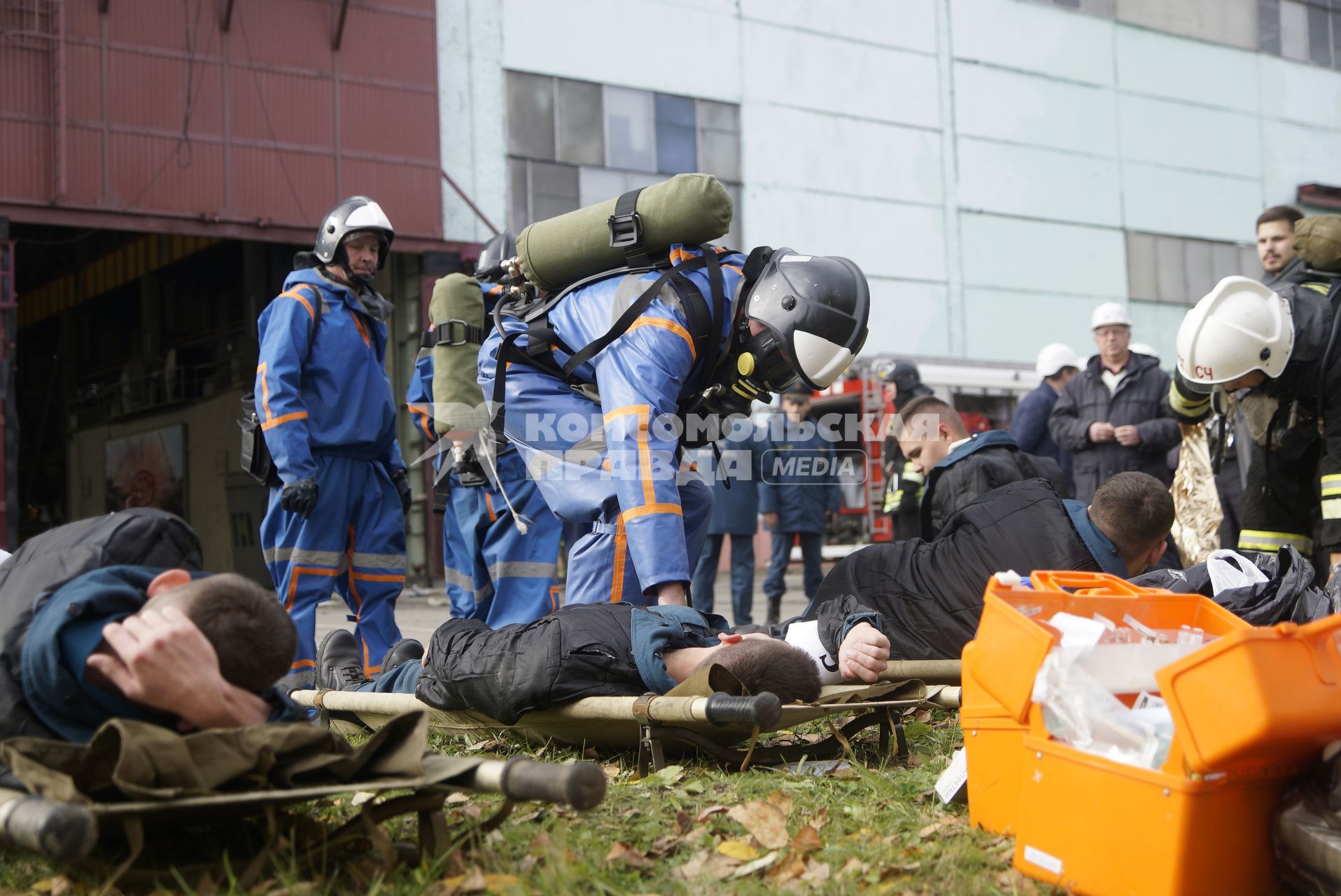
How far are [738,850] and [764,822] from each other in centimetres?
22

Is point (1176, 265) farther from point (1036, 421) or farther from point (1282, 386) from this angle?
point (1282, 386)

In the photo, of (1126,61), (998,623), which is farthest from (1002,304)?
(998,623)

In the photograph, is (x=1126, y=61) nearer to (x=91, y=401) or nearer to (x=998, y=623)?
(x=91, y=401)

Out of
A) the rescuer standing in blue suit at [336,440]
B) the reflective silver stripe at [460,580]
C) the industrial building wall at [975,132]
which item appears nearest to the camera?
the rescuer standing in blue suit at [336,440]

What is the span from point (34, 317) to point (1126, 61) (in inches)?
742

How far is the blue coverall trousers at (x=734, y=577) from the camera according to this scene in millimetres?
8852

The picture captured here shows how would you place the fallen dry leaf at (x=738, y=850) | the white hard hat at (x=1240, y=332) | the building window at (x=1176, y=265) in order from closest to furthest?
the fallen dry leaf at (x=738, y=850)
the white hard hat at (x=1240, y=332)
the building window at (x=1176, y=265)

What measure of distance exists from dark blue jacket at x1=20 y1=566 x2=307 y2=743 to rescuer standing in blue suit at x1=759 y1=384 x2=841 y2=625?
22.6ft

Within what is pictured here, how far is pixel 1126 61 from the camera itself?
20.4 m

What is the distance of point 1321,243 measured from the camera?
192 inches

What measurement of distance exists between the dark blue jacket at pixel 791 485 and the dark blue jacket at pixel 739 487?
0.07 meters

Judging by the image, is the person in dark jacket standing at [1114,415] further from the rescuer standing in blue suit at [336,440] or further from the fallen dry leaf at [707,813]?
the fallen dry leaf at [707,813]

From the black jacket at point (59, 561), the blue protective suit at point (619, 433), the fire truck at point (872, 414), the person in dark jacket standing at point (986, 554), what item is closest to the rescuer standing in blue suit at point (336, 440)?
the blue protective suit at point (619, 433)

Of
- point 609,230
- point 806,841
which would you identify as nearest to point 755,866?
point 806,841
